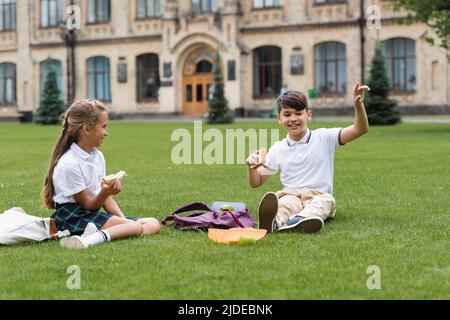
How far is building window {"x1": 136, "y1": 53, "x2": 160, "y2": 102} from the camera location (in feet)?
156

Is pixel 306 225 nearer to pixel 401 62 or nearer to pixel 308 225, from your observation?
pixel 308 225

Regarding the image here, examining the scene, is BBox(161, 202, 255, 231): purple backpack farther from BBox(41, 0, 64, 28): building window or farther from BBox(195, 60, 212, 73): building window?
BBox(41, 0, 64, 28): building window

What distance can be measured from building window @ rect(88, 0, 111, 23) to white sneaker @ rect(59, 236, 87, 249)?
141ft

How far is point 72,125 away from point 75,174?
0.42 meters

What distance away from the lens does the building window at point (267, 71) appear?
144ft

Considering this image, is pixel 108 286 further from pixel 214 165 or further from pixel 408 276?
pixel 214 165

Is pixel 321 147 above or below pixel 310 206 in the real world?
above

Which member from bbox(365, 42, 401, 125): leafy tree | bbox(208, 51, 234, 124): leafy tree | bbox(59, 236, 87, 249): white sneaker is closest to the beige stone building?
bbox(208, 51, 234, 124): leafy tree

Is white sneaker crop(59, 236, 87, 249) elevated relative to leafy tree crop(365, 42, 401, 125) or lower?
lower

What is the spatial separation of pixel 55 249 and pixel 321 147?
2706mm

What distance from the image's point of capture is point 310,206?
7.70 metres

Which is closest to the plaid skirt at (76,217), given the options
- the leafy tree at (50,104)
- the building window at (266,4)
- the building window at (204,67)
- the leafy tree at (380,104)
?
the leafy tree at (380,104)
